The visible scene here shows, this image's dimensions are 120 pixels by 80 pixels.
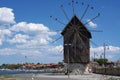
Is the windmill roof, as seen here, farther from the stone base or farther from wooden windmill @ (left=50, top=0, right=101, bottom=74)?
the stone base

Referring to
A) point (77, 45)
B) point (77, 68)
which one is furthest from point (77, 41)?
point (77, 68)

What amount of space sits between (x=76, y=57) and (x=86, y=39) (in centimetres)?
645

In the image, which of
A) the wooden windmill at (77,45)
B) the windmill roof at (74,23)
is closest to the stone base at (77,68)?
the wooden windmill at (77,45)

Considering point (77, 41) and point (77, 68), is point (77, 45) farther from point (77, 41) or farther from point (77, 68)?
point (77, 68)

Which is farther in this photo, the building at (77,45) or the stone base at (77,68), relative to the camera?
the stone base at (77,68)

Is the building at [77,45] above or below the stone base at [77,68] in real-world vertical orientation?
above

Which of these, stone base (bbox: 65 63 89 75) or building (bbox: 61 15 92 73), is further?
stone base (bbox: 65 63 89 75)

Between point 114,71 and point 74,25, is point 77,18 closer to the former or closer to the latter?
point 74,25

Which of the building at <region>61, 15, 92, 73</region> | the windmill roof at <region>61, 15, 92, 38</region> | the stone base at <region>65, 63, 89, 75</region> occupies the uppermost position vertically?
the windmill roof at <region>61, 15, 92, 38</region>

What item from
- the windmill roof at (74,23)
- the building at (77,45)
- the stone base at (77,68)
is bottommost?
the stone base at (77,68)

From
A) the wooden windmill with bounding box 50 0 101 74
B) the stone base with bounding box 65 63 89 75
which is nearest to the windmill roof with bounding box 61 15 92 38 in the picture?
the wooden windmill with bounding box 50 0 101 74

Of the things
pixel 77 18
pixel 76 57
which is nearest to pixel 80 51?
pixel 76 57

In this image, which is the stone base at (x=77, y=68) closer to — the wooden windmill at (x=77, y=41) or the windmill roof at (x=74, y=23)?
the wooden windmill at (x=77, y=41)

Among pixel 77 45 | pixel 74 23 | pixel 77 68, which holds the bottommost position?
pixel 77 68
